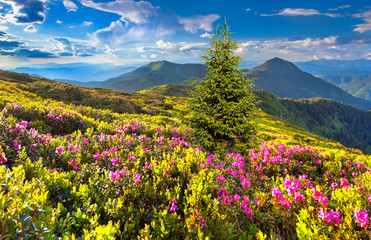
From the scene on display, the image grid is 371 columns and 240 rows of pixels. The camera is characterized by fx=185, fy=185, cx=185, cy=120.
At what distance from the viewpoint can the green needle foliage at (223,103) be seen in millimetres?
9586

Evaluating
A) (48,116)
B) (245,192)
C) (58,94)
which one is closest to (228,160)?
(245,192)

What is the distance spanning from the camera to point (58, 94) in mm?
22250

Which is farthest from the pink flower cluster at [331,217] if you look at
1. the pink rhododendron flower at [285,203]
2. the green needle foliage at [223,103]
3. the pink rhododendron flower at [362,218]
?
the green needle foliage at [223,103]

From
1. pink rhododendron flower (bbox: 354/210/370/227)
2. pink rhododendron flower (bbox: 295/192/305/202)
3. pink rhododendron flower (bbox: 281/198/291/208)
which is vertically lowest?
pink rhododendron flower (bbox: 281/198/291/208)

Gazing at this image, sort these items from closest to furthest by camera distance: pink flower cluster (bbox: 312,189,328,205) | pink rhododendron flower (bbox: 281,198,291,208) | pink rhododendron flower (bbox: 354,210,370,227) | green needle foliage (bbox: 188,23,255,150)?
1. pink rhododendron flower (bbox: 354,210,370,227)
2. pink flower cluster (bbox: 312,189,328,205)
3. pink rhododendron flower (bbox: 281,198,291,208)
4. green needle foliage (bbox: 188,23,255,150)

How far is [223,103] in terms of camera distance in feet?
31.8

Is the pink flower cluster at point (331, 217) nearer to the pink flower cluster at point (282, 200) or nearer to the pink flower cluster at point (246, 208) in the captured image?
the pink flower cluster at point (282, 200)

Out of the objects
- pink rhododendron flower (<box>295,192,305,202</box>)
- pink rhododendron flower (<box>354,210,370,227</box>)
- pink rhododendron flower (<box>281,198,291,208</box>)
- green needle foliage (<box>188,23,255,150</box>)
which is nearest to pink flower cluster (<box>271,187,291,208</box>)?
pink rhododendron flower (<box>281,198,291,208</box>)

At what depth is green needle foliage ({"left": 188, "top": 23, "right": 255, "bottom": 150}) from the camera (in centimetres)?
959

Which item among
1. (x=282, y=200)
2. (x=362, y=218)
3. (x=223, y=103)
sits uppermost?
(x=223, y=103)

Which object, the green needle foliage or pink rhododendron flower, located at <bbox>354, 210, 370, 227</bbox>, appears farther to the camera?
the green needle foliage

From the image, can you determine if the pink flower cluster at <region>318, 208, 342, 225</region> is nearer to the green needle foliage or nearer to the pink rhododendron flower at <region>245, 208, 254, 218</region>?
the pink rhododendron flower at <region>245, 208, 254, 218</region>

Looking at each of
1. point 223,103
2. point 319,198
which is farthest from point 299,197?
point 223,103

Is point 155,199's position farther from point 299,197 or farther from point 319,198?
point 319,198
